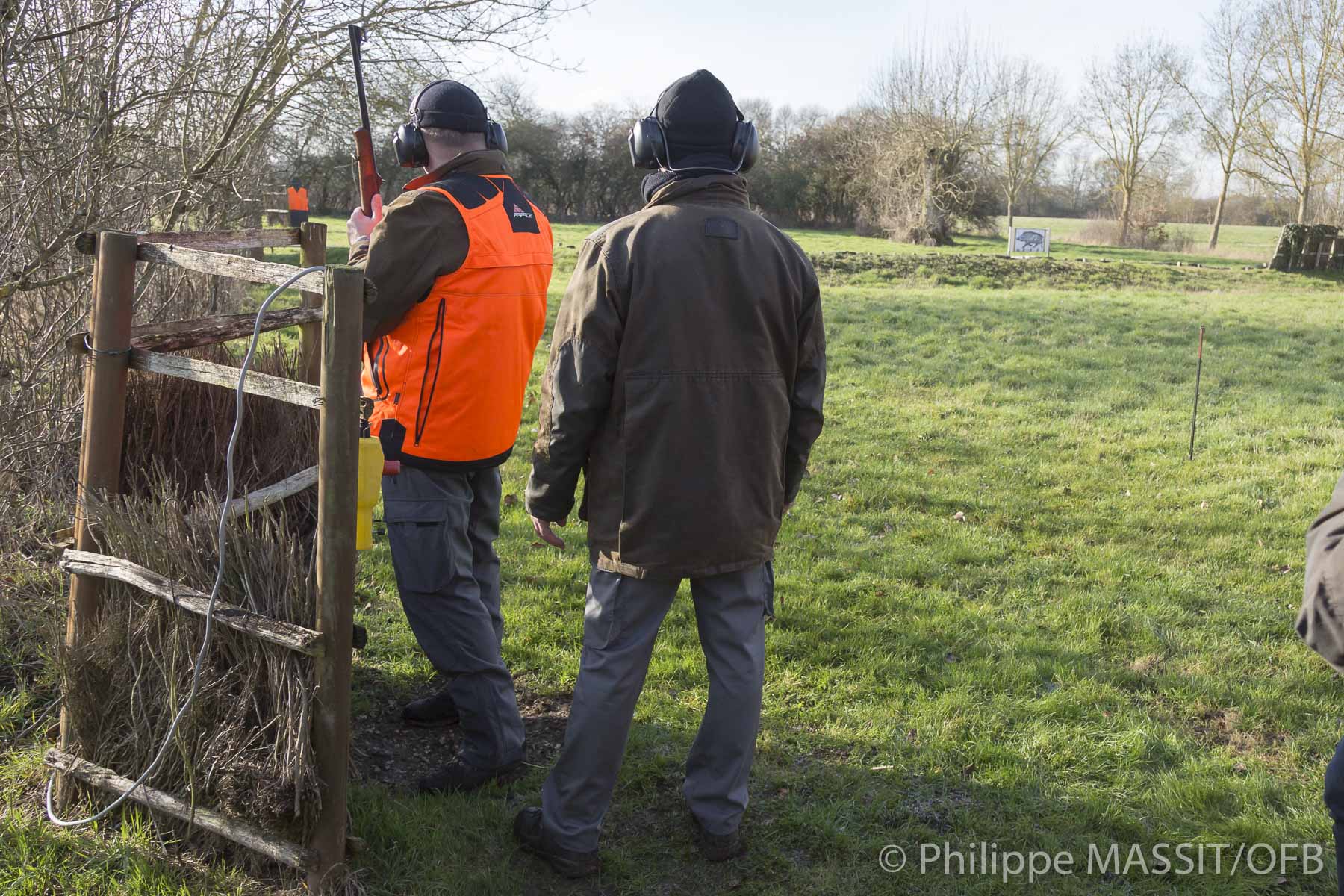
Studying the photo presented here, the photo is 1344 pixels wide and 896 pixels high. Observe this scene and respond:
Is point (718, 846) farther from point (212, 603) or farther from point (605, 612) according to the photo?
point (212, 603)

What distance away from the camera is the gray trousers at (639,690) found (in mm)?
2982

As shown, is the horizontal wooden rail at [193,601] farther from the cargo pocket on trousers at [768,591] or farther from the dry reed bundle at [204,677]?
the cargo pocket on trousers at [768,591]

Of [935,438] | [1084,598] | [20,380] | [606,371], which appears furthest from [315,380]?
[935,438]

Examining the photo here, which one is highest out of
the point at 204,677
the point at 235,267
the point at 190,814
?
the point at 235,267

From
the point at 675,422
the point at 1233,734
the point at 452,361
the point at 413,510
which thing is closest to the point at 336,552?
the point at 413,510

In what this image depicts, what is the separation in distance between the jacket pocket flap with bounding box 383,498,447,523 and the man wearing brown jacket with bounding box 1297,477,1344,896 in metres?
2.45

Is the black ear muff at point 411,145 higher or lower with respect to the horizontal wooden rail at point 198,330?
higher

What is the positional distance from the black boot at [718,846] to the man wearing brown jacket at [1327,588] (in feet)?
5.80

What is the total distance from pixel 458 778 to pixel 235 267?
1853 millimetres

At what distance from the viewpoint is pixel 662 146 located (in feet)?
9.62

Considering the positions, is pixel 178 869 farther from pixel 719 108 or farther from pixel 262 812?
pixel 719 108

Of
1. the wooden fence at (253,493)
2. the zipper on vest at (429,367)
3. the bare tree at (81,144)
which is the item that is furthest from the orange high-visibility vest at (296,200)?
the zipper on vest at (429,367)

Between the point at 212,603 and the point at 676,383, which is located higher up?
the point at 676,383

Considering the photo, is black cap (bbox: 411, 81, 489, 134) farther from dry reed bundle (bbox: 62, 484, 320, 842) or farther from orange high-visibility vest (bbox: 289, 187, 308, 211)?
orange high-visibility vest (bbox: 289, 187, 308, 211)
